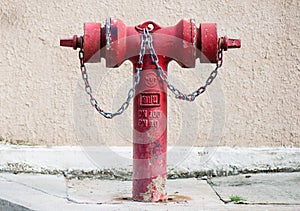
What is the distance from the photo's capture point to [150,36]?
2.75 m

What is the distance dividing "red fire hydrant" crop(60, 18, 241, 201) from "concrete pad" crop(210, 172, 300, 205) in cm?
45

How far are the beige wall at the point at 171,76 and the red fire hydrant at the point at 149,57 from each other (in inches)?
35.5

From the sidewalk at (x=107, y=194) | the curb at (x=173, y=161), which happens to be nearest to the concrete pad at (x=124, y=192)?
the sidewalk at (x=107, y=194)

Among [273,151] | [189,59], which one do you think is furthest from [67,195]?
[273,151]

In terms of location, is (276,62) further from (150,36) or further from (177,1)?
(150,36)

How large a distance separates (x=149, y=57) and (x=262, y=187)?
1.12 meters

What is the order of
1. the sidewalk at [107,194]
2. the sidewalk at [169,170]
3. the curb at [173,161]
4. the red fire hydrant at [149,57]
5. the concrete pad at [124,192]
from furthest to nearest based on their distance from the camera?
the curb at [173,161], the sidewalk at [169,170], the concrete pad at [124,192], the red fire hydrant at [149,57], the sidewalk at [107,194]

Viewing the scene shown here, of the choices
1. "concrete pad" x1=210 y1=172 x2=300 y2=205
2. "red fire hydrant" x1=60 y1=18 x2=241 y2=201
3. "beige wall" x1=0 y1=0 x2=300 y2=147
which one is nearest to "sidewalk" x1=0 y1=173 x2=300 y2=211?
"concrete pad" x1=210 y1=172 x2=300 y2=205

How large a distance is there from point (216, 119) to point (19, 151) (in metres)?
1.35

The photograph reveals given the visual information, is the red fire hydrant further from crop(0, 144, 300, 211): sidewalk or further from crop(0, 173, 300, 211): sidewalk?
crop(0, 144, 300, 211): sidewalk

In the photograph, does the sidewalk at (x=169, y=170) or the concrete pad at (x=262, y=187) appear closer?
the concrete pad at (x=262, y=187)

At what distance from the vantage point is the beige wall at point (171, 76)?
3695mm

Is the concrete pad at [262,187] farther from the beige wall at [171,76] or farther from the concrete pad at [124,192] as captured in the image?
the beige wall at [171,76]

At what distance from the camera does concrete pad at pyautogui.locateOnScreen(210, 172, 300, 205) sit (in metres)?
2.91
